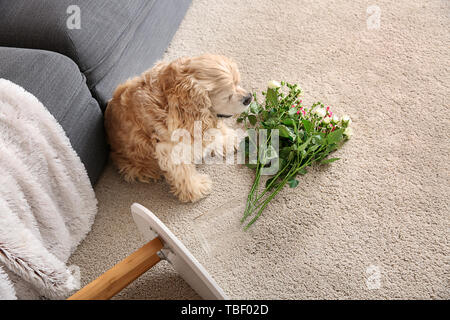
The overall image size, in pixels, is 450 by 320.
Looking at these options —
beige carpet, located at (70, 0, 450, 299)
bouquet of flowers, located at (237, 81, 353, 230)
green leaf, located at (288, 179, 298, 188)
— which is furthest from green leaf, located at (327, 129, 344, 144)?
green leaf, located at (288, 179, 298, 188)

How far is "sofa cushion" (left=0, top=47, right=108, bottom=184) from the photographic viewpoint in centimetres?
124

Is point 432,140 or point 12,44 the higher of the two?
point 12,44

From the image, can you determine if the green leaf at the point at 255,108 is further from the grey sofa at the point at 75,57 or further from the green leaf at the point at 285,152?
the grey sofa at the point at 75,57

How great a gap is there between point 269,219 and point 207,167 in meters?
0.37

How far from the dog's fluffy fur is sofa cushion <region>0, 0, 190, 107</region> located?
165 mm

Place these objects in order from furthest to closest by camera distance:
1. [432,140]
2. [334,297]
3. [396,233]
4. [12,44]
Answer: [432,140], [12,44], [396,233], [334,297]

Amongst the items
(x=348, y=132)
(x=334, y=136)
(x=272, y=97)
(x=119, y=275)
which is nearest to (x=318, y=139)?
(x=334, y=136)

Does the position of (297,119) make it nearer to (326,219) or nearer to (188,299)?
(326,219)

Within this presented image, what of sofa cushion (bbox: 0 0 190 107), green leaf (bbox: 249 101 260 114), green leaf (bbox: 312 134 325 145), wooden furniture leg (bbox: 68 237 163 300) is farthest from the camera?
green leaf (bbox: 249 101 260 114)

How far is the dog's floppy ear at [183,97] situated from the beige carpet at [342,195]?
0.35m

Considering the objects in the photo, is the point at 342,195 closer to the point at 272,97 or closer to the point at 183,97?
the point at 272,97

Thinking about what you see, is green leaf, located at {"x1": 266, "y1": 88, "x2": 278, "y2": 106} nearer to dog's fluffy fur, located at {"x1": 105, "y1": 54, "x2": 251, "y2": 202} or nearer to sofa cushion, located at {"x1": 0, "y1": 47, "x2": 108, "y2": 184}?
dog's fluffy fur, located at {"x1": 105, "y1": 54, "x2": 251, "y2": 202}

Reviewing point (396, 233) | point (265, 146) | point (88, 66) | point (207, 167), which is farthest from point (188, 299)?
point (88, 66)

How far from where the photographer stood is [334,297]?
1.20 metres
